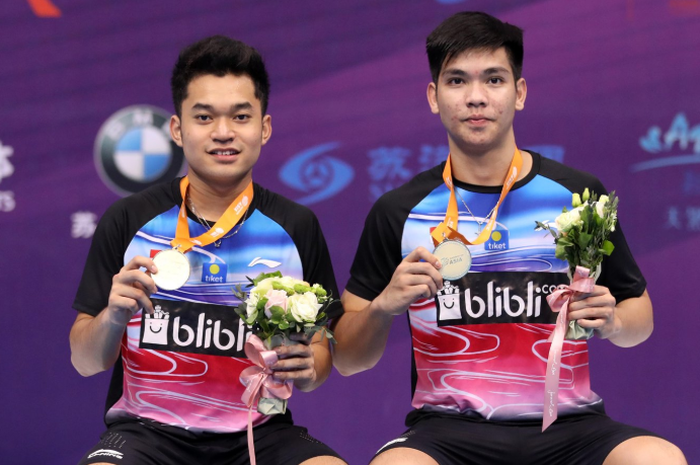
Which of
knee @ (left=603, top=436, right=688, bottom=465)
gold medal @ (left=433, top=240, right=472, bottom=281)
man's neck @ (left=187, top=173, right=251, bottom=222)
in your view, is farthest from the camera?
man's neck @ (left=187, top=173, right=251, bottom=222)

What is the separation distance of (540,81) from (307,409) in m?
1.94

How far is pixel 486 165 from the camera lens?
3223 millimetres

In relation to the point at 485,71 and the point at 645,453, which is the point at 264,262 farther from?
the point at 645,453

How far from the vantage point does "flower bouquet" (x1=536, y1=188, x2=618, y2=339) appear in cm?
276

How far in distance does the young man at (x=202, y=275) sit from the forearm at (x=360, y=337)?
7cm

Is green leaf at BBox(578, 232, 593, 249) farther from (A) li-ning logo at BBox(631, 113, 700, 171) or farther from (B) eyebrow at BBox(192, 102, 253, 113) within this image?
(A) li-ning logo at BBox(631, 113, 700, 171)

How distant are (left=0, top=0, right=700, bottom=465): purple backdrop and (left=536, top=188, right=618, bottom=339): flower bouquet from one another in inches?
70.1

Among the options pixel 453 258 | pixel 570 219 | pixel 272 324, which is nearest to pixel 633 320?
pixel 570 219

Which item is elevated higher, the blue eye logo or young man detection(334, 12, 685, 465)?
the blue eye logo

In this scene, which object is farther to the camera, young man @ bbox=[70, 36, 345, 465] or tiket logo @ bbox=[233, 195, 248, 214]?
tiket logo @ bbox=[233, 195, 248, 214]

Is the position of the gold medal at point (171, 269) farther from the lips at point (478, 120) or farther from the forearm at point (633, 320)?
the forearm at point (633, 320)

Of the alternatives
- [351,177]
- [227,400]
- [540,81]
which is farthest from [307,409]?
[540,81]

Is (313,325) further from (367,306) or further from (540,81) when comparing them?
(540,81)

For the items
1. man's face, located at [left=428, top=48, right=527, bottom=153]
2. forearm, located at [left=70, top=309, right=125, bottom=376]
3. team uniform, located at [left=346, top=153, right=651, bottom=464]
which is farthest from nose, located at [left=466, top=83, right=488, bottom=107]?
forearm, located at [left=70, top=309, right=125, bottom=376]
